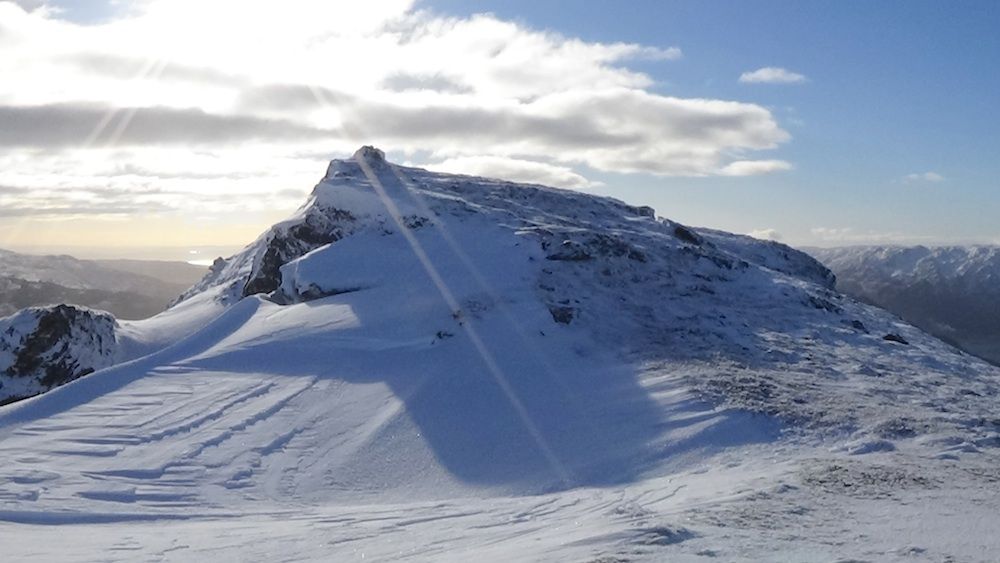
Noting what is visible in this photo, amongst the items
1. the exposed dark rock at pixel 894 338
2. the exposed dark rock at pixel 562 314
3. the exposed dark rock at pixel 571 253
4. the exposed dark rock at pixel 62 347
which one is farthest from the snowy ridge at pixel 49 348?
the exposed dark rock at pixel 894 338

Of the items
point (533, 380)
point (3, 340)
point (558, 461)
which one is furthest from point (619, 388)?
point (3, 340)

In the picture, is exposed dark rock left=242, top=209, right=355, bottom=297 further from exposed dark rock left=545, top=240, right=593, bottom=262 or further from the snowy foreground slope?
exposed dark rock left=545, top=240, right=593, bottom=262

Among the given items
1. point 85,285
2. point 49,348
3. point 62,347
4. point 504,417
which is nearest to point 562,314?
point 504,417

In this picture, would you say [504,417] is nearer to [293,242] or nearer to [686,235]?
[293,242]

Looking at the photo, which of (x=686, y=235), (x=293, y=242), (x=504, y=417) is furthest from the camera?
(x=686, y=235)

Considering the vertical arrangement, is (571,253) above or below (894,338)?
above

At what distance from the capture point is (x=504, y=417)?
50.8 feet

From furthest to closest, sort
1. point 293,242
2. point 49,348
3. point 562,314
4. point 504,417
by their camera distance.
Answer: point 293,242 → point 49,348 → point 562,314 → point 504,417

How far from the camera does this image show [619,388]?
1630 cm

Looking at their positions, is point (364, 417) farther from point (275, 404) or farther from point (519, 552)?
point (519, 552)

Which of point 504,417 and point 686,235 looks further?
point 686,235

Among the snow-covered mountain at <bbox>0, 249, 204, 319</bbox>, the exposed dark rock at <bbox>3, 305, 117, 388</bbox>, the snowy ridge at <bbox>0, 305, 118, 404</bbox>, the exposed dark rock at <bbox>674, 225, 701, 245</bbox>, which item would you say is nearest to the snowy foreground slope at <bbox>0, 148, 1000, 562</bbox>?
the exposed dark rock at <bbox>3, 305, 117, 388</bbox>

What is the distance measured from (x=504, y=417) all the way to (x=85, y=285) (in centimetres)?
16281

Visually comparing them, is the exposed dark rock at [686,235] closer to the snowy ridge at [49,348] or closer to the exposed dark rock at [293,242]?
the exposed dark rock at [293,242]
